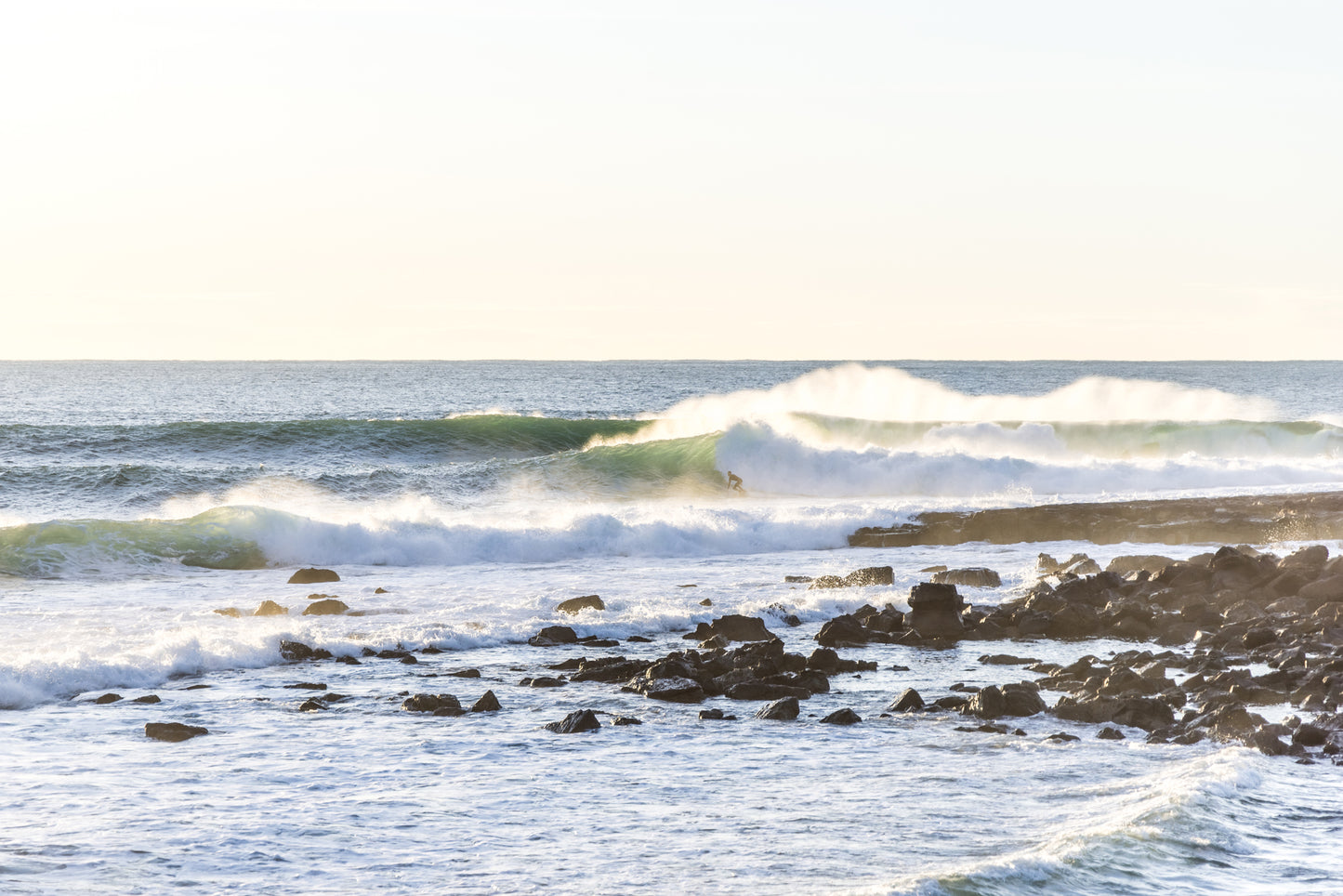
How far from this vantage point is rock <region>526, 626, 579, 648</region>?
15695 mm

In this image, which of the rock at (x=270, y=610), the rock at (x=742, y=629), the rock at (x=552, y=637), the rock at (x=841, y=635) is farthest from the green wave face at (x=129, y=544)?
the rock at (x=841, y=635)

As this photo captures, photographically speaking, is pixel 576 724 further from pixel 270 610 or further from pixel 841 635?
pixel 270 610

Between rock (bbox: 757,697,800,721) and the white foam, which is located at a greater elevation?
the white foam

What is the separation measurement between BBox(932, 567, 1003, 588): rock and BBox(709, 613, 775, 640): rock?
531cm

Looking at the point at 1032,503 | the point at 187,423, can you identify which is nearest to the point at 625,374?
the point at 187,423

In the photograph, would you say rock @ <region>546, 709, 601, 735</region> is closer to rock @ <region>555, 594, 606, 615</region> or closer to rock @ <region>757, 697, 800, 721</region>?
rock @ <region>757, 697, 800, 721</region>

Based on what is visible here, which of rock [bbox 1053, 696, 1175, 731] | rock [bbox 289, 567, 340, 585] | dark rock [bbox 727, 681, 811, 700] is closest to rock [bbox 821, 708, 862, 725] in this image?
dark rock [bbox 727, 681, 811, 700]

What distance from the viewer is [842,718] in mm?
11195

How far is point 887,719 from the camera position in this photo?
1134 cm

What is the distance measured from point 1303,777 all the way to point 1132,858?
2.63 m

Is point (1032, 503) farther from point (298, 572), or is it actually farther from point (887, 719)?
point (887, 719)

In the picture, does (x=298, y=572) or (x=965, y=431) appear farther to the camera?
(x=965, y=431)

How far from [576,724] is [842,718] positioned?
2.41m

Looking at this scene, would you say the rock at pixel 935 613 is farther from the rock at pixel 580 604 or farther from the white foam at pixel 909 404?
the white foam at pixel 909 404
